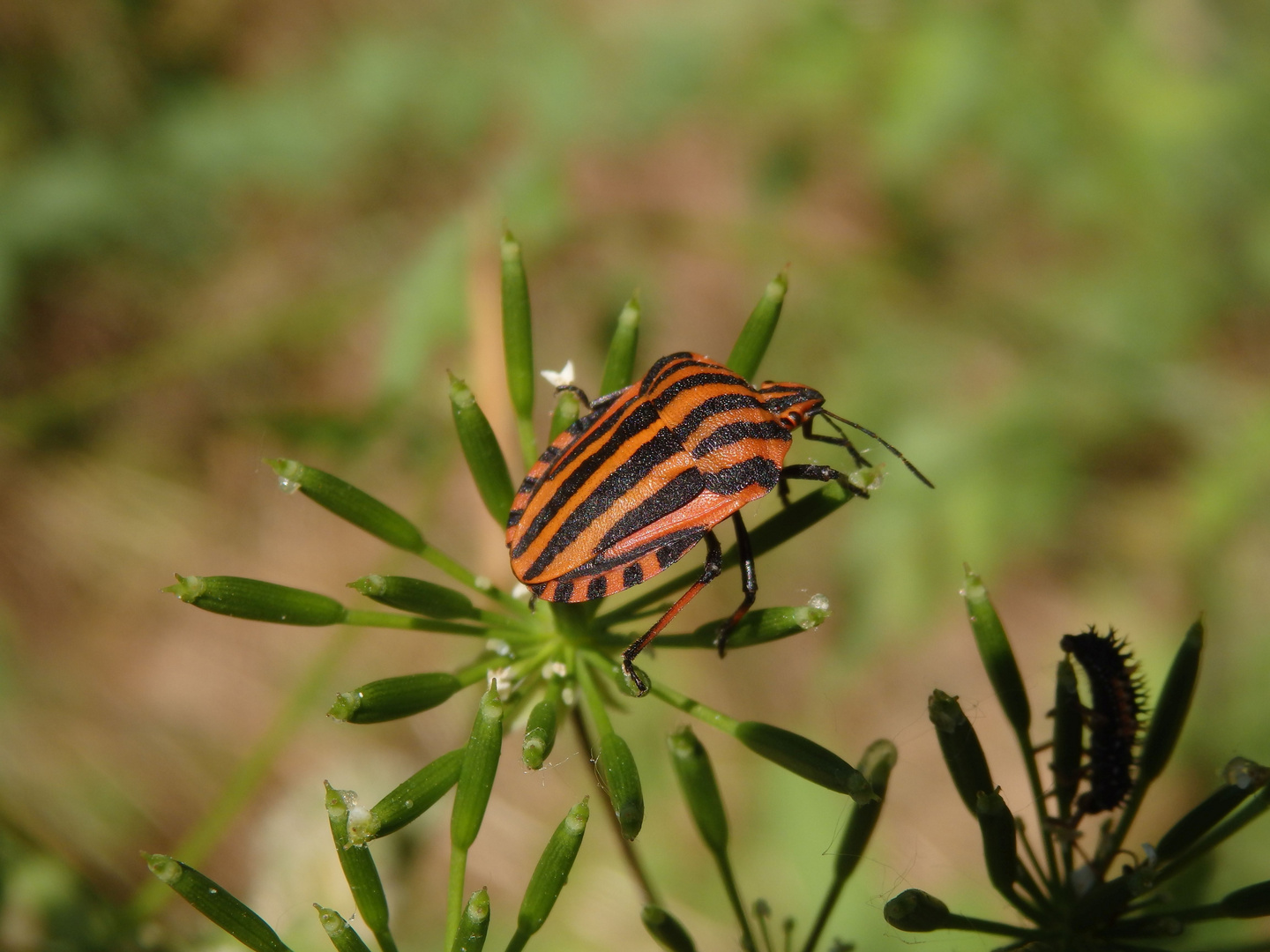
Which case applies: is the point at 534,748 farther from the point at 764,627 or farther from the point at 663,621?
the point at 764,627

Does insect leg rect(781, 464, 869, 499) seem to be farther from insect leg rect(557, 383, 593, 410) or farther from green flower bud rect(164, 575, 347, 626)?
green flower bud rect(164, 575, 347, 626)

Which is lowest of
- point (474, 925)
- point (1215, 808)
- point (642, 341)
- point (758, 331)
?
point (474, 925)

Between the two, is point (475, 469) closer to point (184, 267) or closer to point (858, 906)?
point (858, 906)

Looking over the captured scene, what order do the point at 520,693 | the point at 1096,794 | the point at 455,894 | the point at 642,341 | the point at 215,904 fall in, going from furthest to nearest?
the point at 642,341
the point at 520,693
the point at 1096,794
the point at 455,894
the point at 215,904

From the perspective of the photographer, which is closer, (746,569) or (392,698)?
(392,698)

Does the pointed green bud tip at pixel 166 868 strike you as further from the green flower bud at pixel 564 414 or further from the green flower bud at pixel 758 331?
the green flower bud at pixel 758 331

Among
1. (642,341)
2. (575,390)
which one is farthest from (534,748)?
(642,341)
